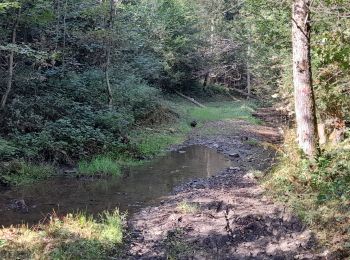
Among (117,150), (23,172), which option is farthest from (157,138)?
(23,172)

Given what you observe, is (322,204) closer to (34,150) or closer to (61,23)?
(34,150)

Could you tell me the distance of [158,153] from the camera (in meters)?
15.5

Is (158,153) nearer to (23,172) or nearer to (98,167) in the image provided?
(98,167)

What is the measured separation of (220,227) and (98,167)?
609 cm

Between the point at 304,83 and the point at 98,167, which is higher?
the point at 304,83

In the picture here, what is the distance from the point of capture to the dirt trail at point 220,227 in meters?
6.14

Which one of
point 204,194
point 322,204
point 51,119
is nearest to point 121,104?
point 51,119

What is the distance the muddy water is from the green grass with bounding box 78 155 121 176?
1.22 feet

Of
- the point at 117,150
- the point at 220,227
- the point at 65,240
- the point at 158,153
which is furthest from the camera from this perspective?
the point at 158,153

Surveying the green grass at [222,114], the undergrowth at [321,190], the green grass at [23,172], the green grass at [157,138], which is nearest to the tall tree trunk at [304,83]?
the undergrowth at [321,190]

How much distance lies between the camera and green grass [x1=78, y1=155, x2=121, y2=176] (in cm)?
1216

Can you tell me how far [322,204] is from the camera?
6.95m

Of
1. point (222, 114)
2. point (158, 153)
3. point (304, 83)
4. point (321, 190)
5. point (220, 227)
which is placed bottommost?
point (158, 153)

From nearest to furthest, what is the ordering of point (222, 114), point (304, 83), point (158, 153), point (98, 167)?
1. point (304, 83)
2. point (98, 167)
3. point (158, 153)
4. point (222, 114)
